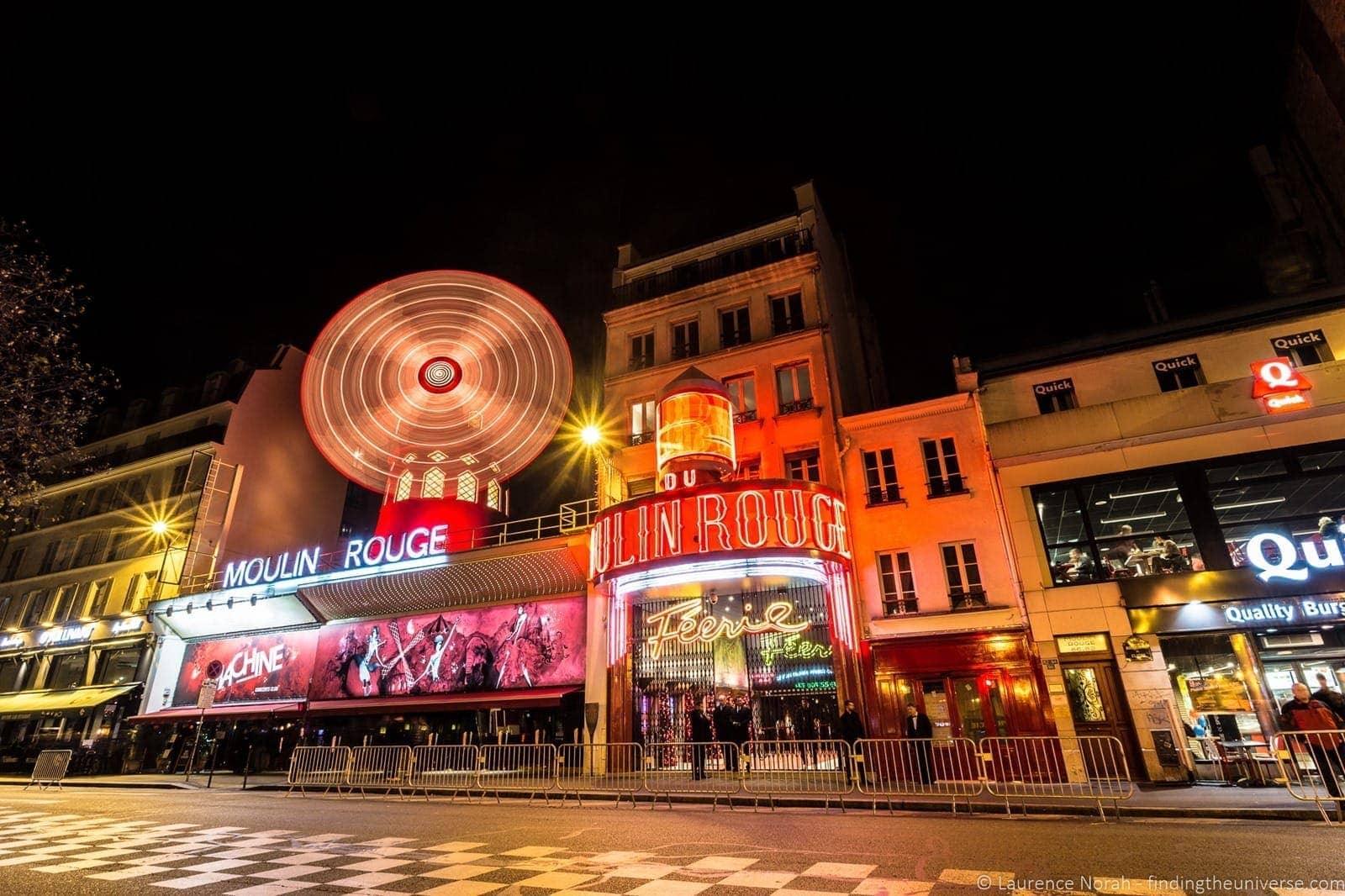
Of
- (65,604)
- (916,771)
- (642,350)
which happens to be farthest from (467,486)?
(65,604)

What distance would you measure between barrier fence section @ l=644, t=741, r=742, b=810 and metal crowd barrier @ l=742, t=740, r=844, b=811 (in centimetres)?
50

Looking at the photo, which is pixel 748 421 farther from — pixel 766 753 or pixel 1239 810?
pixel 1239 810

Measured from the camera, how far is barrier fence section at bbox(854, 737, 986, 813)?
11141 mm

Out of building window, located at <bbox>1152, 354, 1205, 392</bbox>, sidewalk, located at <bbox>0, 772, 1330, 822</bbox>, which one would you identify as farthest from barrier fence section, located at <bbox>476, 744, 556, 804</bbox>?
building window, located at <bbox>1152, 354, 1205, 392</bbox>

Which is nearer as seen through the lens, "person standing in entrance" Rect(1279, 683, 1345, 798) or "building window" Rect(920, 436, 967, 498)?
"person standing in entrance" Rect(1279, 683, 1345, 798)

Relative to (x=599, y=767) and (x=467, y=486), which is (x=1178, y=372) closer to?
(x=599, y=767)

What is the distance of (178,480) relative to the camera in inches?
1233

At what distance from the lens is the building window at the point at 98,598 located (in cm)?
3067

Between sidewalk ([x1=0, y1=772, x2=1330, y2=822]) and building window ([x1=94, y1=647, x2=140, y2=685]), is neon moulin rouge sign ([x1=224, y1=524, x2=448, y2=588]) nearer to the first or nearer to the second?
building window ([x1=94, y1=647, x2=140, y2=685])

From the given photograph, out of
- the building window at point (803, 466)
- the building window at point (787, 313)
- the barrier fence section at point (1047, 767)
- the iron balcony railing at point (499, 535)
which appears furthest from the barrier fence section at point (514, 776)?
the building window at point (787, 313)

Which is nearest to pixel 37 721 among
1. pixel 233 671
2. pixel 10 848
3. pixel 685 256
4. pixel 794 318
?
pixel 233 671

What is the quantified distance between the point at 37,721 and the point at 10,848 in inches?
1214

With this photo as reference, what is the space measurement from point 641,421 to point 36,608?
35.7 m

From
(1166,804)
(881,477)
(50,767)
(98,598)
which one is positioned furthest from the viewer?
(98,598)
